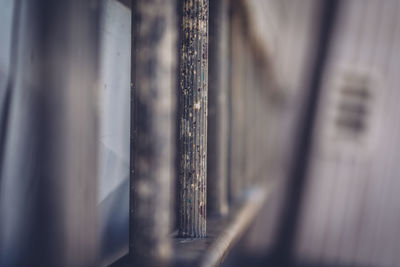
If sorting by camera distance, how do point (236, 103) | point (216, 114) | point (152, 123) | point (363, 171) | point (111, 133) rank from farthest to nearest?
point (363, 171) → point (236, 103) → point (216, 114) → point (111, 133) → point (152, 123)

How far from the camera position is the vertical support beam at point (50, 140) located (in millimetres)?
502

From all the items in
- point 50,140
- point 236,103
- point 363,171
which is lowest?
point 363,171

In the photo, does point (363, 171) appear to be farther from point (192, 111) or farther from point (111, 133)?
point (111, 133)

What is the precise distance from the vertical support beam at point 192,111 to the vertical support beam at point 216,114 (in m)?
0.41

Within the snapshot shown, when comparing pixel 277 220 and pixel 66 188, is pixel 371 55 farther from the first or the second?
pixel 66 188

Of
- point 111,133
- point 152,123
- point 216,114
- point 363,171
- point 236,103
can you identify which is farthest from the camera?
point 363,171

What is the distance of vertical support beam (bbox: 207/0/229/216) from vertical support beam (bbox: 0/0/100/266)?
0.58 metres

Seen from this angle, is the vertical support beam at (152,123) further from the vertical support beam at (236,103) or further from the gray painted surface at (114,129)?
the vertical support beam at (236,103)

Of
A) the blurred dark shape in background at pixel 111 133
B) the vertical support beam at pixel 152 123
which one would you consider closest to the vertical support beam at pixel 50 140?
the blurred dark shape in background at pixel 111 133

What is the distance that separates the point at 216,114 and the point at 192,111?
0.45 meters

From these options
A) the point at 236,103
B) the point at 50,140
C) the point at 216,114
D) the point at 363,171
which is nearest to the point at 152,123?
the point at 50,140

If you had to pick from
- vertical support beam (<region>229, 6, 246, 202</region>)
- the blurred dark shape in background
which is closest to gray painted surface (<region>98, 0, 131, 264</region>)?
the blurred dark shape in background

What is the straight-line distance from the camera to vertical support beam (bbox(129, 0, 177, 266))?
0.48 m

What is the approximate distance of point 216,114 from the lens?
118 centimetres
